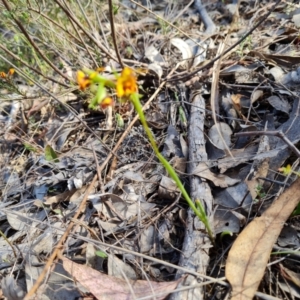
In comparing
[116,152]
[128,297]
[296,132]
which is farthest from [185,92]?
[128,297]

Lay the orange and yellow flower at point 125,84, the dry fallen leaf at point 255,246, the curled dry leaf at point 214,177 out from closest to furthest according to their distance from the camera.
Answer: the orange and yellow flower at point 125,84 → the dry fallen leaf at point 255,246 → the curled dry leaf at point 214,177

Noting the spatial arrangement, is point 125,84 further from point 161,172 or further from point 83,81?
point 161,172

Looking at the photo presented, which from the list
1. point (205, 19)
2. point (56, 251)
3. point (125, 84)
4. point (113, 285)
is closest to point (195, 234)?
point (113, 285)

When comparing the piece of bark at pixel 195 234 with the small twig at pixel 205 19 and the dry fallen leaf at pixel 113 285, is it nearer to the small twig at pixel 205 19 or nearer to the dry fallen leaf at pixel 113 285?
the dry fallen leaf at pixel 113 285

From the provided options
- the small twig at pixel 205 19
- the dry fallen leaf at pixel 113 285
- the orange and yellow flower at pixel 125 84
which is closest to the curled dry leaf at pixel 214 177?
the dry fallen leaf at pixel 113 285

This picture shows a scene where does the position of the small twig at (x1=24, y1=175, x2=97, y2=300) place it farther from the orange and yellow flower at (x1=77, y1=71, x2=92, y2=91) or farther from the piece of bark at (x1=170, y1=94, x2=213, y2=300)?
the orange and yellow flower at (x1=77, y1=71, x2=92, y2=91)
